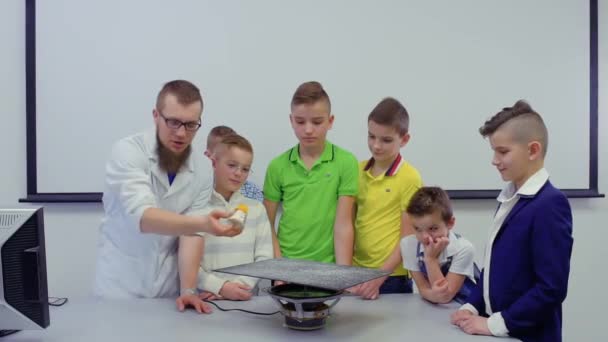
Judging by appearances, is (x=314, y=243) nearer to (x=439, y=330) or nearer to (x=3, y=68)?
(x=439, y=330)

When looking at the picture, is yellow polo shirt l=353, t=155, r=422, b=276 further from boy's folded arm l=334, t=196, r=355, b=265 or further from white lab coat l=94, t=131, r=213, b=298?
white lab coat l=94, t=131, r=213, b=298

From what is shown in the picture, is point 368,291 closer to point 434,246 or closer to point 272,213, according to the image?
point 434,246

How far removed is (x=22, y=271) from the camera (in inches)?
51.5

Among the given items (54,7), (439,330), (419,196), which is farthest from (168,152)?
(54,7)

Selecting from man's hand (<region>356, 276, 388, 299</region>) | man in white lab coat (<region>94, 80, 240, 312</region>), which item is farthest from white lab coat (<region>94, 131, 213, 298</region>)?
man's hand (<region>356, 276, 388, 299</region>)

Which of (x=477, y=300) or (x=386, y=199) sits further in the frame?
(x=386, y=199)

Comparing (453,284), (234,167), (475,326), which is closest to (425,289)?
(453,284)

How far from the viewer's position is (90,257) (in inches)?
106

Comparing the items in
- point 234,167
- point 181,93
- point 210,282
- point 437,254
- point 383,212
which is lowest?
point 210,282

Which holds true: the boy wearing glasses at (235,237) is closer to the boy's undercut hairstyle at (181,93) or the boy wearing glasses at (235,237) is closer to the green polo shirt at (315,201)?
the green polo shirt at (315,201)

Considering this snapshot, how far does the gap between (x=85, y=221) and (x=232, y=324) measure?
1541 millimetres

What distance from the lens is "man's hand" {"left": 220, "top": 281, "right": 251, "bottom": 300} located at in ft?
5.78

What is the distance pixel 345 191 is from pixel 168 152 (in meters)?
0.76

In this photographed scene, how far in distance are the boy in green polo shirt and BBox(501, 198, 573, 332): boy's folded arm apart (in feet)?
2.71
